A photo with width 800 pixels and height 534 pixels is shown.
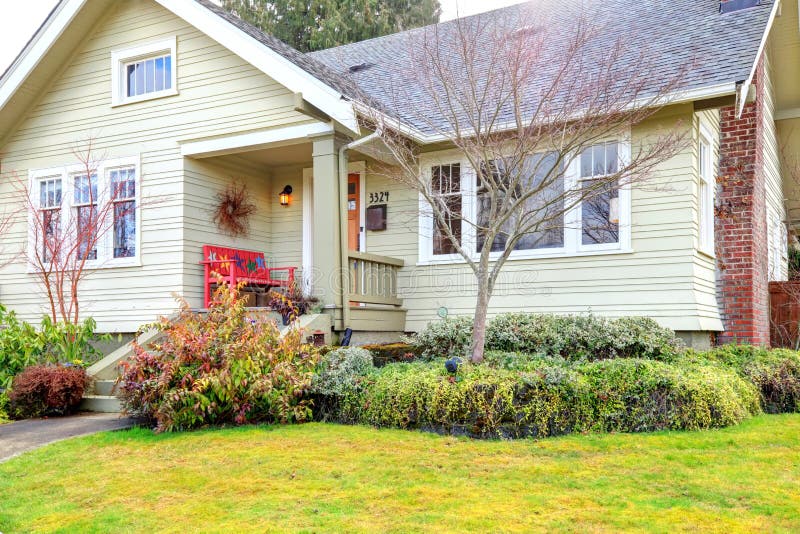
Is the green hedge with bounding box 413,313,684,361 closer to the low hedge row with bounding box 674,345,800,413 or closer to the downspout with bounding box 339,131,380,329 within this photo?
the low hedge row with bounding box 674,345,800,413

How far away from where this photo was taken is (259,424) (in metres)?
6.80

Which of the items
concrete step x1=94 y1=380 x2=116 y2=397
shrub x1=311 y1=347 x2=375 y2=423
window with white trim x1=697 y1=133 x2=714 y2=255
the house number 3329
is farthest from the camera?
the house number 3329

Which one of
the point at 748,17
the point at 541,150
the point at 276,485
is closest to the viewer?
the point at 276,485

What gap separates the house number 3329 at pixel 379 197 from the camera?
11.3m

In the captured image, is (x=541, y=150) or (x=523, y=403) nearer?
(x=523, y=403)

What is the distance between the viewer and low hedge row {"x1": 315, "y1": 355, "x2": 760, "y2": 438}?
6141 millimetres

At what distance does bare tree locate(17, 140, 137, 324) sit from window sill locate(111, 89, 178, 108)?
824mm

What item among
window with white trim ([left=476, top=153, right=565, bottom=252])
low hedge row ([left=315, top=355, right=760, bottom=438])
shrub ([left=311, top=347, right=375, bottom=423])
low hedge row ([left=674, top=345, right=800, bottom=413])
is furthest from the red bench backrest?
low hedge row ([left=674, top=345, right=800, bottom=413])

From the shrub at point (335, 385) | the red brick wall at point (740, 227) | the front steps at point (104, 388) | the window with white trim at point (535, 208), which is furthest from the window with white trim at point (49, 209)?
the red brick wall at point (740, 227)

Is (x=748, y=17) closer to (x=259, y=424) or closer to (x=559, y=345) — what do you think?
(x=559, y=345)

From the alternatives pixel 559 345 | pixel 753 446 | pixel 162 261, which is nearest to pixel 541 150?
pixel 559 345

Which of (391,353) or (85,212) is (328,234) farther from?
(85,212)

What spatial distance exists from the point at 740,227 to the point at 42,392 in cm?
971

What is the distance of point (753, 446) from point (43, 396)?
731cm
